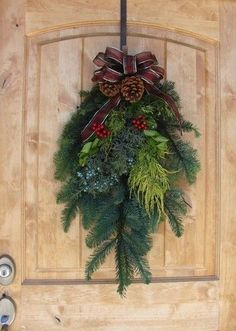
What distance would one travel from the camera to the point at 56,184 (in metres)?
1.50

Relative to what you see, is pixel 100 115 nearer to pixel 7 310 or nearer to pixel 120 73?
pixel 120 73

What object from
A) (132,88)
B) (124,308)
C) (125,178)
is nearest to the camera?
(132,88)

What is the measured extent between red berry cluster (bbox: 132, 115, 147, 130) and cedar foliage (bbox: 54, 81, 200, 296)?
0.05 ft

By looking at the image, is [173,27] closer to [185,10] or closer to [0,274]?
[185,10]

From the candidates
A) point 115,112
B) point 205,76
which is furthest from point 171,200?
point 205,76

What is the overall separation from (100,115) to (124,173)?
0.21m

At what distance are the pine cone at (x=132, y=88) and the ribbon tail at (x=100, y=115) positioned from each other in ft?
0.13

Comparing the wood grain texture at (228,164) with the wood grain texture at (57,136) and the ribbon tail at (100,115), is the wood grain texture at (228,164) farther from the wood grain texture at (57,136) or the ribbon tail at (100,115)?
the ribbon tail at (100,115)

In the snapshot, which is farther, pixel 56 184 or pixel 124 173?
pixel 56 184

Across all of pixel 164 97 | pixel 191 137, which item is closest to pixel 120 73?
pixel 164 97

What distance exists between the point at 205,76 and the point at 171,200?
514mm

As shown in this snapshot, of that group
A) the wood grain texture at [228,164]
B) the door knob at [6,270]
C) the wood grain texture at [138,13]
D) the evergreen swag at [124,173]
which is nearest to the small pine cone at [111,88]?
the evergreen swag at [124,173]

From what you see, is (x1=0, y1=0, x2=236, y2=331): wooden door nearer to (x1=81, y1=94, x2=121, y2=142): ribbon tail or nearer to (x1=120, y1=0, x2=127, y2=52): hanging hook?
(x1=120, y1=0, x2=127, y2=52): hanging hook

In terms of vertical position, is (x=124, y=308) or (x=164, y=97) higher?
(x=164, y=97)
